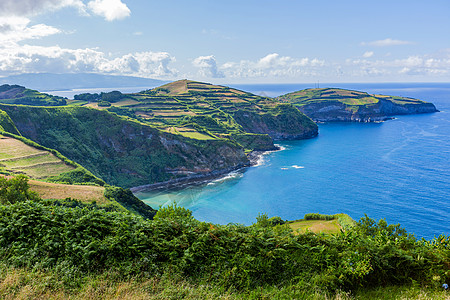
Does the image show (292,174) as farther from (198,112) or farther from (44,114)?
(44,114)

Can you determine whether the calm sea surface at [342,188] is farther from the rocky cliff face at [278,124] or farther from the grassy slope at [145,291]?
the grassy slope at [145,291]

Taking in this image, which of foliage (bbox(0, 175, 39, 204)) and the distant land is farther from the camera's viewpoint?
the distant land

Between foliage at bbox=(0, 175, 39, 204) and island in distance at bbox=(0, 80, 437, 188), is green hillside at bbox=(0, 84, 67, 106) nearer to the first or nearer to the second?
island in distance at bbox=(0, 80, 437, 188)

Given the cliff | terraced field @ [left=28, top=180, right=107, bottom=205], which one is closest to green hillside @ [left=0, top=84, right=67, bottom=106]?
the cliff

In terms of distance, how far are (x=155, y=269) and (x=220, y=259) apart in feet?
6.92

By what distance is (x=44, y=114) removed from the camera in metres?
102

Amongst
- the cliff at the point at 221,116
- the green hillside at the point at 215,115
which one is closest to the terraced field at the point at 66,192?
the green hillside at the point at 215,115

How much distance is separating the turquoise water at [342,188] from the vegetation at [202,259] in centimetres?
4078

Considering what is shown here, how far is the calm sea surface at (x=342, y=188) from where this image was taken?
68438 millimetres

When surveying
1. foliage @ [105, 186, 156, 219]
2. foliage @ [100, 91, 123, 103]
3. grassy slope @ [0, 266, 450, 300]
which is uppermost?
foliage @ [100, 91, 123, 103]

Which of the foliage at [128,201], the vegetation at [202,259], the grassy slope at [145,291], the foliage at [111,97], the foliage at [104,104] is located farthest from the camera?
the foliage at [111,97]

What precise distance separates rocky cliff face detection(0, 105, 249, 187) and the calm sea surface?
10950 millimetres

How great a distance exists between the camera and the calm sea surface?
6844cm

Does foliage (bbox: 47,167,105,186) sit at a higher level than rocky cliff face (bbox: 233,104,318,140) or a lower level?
lower
